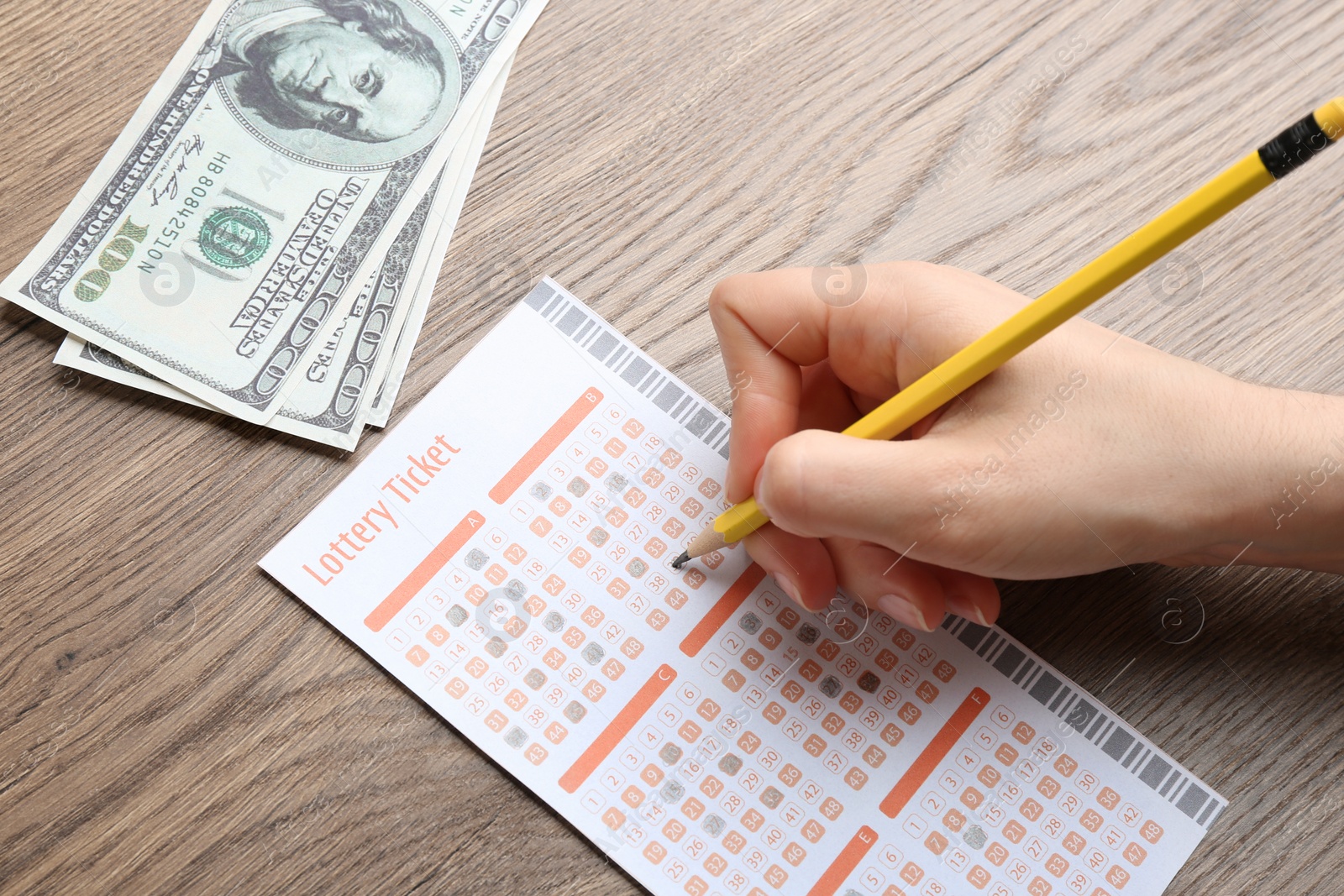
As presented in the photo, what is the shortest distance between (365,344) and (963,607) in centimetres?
44

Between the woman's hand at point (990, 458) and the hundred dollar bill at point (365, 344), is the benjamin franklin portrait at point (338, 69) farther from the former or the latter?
the woman's hand at point (990, 458)

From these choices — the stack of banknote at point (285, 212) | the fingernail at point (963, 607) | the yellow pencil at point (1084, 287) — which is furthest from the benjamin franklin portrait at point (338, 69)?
the fingernail at point (963, 607)

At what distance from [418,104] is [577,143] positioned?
0.12 meters

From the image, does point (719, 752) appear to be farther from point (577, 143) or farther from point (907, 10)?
point (907, 10)

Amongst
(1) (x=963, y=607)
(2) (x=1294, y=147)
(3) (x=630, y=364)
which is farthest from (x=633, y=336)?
(2) (x=1294, y=147)

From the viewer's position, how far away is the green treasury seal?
2.01 feet

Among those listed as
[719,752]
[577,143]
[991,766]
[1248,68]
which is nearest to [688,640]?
[719,752]

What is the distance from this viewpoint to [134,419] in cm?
60

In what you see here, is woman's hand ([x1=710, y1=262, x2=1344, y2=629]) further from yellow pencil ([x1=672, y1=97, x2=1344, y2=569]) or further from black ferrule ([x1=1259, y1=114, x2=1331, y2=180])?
black ferrule ([x1=1259, y1=114, x2=1331, y2=180])

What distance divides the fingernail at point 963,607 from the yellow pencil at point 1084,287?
0.13 m

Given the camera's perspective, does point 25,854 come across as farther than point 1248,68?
No

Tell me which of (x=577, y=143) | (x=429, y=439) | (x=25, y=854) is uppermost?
(x=577, y=143)

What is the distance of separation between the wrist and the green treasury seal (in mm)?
643

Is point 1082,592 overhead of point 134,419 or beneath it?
beneath
